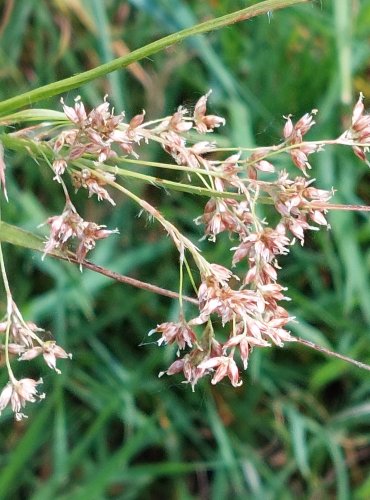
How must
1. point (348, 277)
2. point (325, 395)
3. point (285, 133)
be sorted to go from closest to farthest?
1. point (285, 133)
2. point (348, 277)
3. point (325, 395)

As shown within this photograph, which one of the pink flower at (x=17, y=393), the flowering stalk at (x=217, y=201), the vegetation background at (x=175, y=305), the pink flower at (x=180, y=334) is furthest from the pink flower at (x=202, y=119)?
the vegetation background at (x=175, y=305)

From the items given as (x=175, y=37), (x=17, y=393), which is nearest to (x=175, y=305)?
(x=17, y=393)

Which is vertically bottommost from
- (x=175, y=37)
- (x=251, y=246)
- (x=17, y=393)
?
(x=17, y=393)

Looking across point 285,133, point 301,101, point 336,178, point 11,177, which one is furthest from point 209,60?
point 285,133

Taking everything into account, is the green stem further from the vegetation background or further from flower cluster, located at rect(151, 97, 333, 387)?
the vegetation background

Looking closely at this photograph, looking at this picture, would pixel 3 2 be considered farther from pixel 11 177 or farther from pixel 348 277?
pixel 348 277

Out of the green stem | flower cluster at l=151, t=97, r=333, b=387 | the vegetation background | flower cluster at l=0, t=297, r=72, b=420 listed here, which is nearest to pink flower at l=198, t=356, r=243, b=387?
flower cluster at l=151, t=97, r=333, b=387

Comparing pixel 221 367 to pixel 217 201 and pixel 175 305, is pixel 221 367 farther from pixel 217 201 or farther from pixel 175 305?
pixel 175 305

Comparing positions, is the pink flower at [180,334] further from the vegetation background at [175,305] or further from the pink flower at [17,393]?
the vegetation background at [175,305]
